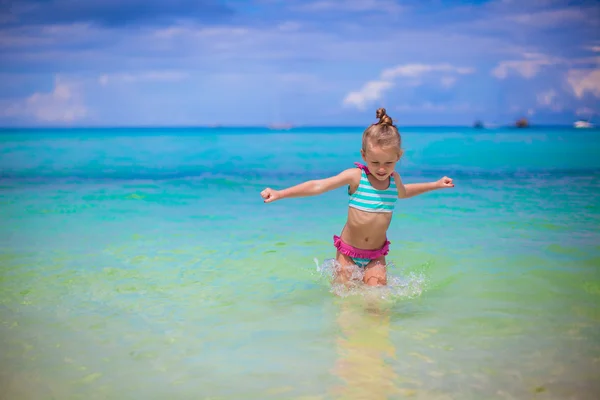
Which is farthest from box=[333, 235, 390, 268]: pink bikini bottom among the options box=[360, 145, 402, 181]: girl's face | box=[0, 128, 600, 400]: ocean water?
box=[360, 145, 402, 181]: girl's face

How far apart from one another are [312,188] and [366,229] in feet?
1.90

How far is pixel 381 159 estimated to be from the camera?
405 cm

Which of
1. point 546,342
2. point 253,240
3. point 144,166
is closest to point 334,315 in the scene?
point 546,342

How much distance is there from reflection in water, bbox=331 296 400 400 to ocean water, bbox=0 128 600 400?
0.01 m

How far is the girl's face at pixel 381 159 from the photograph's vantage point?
4.01 m

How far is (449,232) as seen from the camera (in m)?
6.87

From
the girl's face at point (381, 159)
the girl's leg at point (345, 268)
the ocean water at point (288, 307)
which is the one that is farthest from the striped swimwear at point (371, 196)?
the ocean water at point (288, 307)

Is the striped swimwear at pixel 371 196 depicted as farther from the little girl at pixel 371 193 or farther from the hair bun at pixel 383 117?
the hair bun at pixel 383 117

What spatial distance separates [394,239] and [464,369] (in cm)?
352

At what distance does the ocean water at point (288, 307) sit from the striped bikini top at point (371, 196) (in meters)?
0.62

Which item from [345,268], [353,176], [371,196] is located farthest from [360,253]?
[353,176]

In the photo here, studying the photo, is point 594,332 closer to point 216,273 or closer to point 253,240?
point 216,273

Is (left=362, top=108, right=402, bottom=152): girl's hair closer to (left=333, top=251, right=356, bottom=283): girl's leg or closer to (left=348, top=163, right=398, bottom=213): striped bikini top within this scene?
(left=348, top=163, right=398, bottom=213): striped bikini top

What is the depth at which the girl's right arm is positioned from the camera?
12.5 feet
